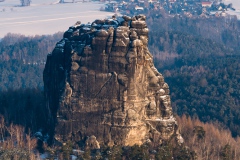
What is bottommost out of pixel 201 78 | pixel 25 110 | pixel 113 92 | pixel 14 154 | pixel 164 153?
pixel 201 78

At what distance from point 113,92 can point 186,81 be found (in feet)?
149

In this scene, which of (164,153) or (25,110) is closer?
(164,153)

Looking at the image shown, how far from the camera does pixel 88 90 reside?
2052 inches

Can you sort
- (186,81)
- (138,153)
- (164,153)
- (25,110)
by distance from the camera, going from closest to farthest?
1. (138,153)
2. (164,153)
3. (25,110)
4. (186,81)

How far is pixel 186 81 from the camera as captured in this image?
95.4 metres

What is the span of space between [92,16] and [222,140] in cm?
14325

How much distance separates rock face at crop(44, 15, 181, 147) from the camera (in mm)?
51219

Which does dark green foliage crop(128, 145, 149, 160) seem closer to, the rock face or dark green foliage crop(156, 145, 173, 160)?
dark green foliage crop(156, 145, 173, 160)

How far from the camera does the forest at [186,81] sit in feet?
189

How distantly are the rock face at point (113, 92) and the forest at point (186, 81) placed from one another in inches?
96.0

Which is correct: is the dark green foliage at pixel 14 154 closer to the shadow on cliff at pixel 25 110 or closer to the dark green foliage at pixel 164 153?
the shadow on cliff at pixel 25 110

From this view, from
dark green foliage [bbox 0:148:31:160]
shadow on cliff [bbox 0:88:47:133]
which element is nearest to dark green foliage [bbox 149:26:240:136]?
shadow on cliff [bbox 0:88:47:133]

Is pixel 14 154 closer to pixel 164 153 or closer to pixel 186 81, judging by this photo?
pixel 164 153

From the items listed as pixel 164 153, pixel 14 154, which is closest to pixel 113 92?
pixel 164 153
